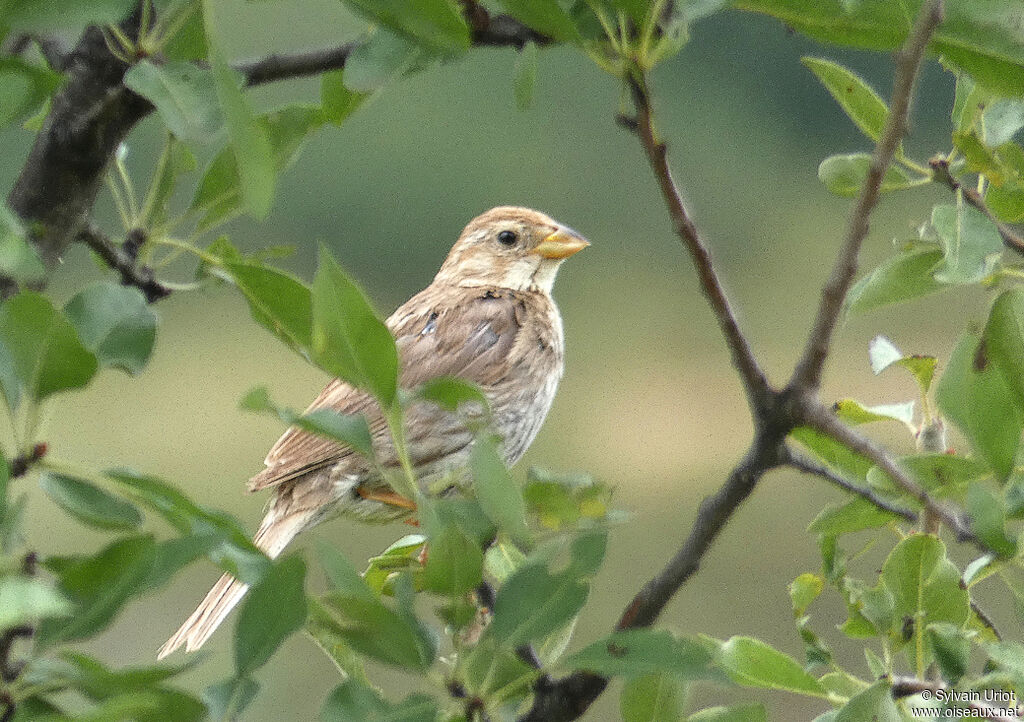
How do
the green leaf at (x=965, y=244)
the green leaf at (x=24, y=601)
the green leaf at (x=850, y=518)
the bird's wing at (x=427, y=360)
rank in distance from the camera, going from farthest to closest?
1. the bird's wing at (x=427, y=360)
2. the green leaf at (x=850, y=518)
3. the green leaf at (x=965, y=244)
4. the green leaf at (x=24, y=601)

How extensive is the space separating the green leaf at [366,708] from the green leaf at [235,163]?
66cm

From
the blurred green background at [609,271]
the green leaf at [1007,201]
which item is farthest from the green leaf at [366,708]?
the blurred green background at [609,271]

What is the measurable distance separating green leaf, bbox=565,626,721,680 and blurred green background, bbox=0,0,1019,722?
11.6 m

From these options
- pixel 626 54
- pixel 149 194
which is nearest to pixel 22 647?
pixel 149 194

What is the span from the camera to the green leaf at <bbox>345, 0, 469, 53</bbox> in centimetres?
126

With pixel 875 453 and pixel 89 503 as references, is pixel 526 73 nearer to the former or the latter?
pixel 875 453

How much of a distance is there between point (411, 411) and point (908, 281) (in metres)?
1.88

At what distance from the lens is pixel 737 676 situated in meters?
1.51

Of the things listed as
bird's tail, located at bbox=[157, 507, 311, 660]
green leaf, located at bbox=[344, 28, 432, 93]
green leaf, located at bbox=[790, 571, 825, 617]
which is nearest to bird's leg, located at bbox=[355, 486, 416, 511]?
bird's tail, located at bbox=[157, 507, 311, 660]

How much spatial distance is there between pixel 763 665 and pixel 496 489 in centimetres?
52

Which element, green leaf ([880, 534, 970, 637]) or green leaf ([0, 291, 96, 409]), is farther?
green leaf ([880, 534, 970, 637])

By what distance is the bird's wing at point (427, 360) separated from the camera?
340 cm

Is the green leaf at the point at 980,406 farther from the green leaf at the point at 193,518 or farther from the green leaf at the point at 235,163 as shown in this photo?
the green leaf at the point at 235,163

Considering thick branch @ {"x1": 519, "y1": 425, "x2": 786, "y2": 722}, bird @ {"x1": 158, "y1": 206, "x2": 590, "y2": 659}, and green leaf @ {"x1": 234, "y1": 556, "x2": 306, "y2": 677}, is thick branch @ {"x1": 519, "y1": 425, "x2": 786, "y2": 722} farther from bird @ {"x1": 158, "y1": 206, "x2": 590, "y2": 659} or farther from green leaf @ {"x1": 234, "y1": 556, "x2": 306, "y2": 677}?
bird @ {"x1": 158, "y1": 206, "x2": 590, "y2": 659}
